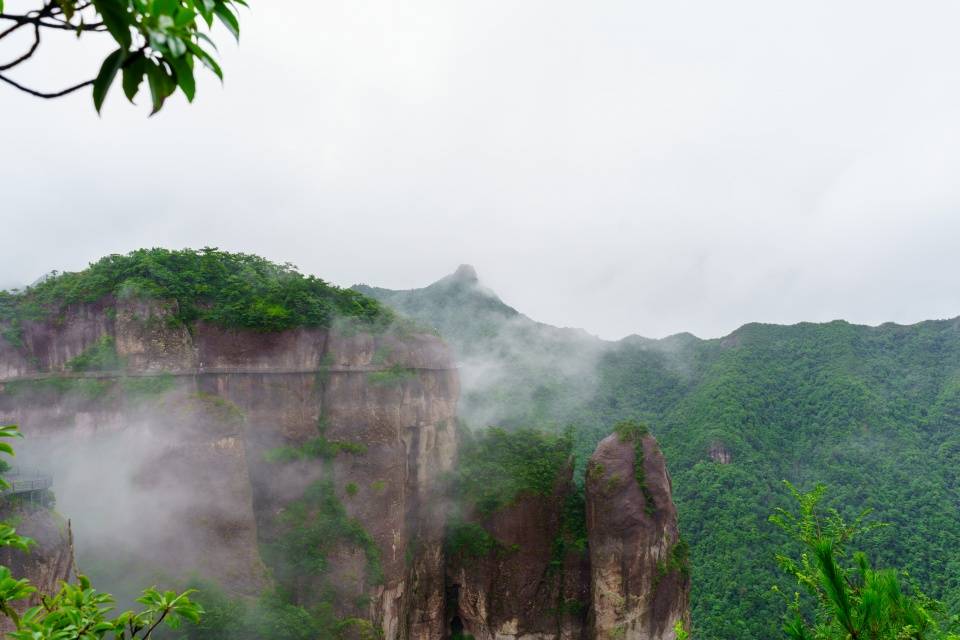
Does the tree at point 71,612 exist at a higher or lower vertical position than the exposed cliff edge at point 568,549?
higher

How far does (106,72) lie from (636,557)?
25.7 meters

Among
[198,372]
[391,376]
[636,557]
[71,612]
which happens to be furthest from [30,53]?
[636,557]

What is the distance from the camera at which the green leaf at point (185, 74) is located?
1774mm

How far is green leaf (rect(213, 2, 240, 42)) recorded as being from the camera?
1891 millimetres

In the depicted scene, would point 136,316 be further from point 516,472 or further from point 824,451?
point 824,451

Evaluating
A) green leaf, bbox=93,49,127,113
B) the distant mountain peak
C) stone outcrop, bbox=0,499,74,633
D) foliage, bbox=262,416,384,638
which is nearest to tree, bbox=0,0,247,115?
green leaf, bbox=93,49,127,113

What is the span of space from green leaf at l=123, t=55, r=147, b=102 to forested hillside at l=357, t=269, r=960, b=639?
27.9 metres

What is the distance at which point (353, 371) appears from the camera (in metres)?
22.5

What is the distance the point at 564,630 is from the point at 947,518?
32.5m

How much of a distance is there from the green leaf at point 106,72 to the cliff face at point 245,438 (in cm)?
1745

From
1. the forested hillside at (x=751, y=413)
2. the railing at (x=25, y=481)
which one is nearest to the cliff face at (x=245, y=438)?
the railing at (x=25, y=481)

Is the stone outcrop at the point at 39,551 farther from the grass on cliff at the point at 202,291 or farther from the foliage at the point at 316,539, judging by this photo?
the grass on cliff at the point at 202,291

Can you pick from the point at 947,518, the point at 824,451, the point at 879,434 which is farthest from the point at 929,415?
the point at 947,518

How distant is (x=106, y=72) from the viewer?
5.39 ft
